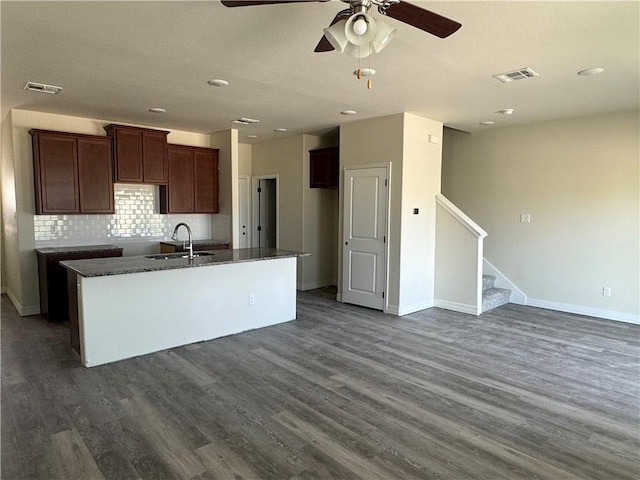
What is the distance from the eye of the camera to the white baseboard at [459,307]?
551 centimetres

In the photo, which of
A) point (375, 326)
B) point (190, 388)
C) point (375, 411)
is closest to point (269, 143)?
point (375, 326)

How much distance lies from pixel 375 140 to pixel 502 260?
2.87 m

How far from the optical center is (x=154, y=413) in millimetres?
2834

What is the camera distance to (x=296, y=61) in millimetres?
3365

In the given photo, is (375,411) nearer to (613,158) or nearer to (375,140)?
(375,140)

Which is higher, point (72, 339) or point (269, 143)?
point (269, 143)

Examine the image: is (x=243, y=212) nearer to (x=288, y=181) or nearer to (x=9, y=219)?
(x=288, y=181)

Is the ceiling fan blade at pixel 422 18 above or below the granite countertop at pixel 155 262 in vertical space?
above

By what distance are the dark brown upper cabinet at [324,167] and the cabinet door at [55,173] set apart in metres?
3.46

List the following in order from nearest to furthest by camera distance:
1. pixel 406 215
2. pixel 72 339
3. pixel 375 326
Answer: pixel 72 339 < pixel 375 326 < pixel 406 215

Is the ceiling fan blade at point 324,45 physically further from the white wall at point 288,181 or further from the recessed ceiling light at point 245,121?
the white wall at point 288,181

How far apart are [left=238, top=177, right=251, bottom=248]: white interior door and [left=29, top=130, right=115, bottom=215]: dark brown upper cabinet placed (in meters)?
2.49

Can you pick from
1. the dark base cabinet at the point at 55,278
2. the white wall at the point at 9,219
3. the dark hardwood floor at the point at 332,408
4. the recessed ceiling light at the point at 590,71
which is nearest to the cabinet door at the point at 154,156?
the dark base cabinet at the point at 55,278

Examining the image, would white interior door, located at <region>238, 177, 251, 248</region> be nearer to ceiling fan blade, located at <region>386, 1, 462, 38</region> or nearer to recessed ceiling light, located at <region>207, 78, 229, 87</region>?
recessed ceiling light, located at <region>207, 78, 229, 87</region>
